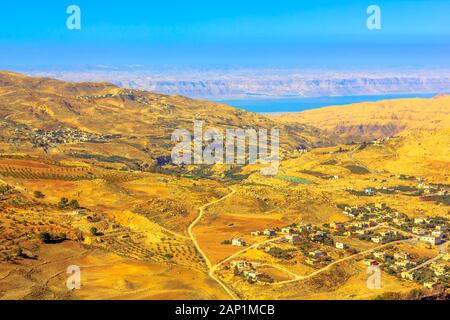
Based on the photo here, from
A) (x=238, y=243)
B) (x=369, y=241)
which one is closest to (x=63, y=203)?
(x=238, y=243)

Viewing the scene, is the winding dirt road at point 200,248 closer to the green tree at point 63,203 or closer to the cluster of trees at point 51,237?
the cluster of trees at point 51,237

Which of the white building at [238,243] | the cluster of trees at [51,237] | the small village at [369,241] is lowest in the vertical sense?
the small village at [369,241]

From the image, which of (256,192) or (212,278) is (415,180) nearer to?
(256,192)

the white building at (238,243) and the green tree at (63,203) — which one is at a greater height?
the green tree at (63,203)

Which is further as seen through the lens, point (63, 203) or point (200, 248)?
point (63, 203)

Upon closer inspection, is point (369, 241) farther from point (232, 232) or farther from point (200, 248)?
point (200, 248)

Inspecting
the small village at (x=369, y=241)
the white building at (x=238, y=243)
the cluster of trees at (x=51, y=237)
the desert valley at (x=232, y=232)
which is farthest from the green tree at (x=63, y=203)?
the white building at (x=238, y=243)

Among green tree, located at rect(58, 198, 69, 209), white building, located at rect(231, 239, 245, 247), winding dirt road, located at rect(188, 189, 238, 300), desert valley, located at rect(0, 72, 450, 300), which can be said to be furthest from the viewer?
green tree, located at rect(58, 198, 69, 209)

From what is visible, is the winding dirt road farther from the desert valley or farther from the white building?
the white building

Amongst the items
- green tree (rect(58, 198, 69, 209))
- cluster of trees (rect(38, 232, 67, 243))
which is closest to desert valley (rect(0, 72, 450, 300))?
cluster of trees (rect(38, 232, 67, 243))

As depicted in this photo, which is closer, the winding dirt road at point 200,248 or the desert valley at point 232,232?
the winding dirt road at point 200,248

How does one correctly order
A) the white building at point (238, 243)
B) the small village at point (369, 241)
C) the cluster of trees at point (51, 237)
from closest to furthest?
the cluster of trees at point (51, 237), the small village at point (369, 241), the white building at point (238, 243)
